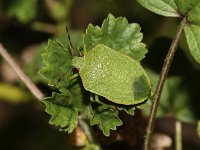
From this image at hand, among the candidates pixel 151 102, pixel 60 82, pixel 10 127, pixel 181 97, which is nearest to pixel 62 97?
pixel 60 82

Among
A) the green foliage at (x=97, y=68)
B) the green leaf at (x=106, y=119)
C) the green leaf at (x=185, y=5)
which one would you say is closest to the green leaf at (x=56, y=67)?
the green foliage at (x=97, y=68)

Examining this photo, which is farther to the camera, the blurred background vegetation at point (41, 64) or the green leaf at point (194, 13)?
the blurred background vegetation at point (41, 64)

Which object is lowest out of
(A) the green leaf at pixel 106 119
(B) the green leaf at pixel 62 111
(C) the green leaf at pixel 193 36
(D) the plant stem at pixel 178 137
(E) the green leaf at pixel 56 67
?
(D) the plant stem at pixel 178 137

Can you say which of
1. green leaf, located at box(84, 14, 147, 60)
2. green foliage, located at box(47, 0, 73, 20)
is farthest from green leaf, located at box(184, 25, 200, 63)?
green foliage, located at box(47, 0, 73, 20)

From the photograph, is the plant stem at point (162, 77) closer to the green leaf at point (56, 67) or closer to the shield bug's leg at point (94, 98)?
the shield bug's leg at point (94, 98)

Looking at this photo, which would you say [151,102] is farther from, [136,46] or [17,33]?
[17,33]

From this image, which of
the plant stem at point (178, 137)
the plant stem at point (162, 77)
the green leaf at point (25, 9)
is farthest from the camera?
the green leaf at point (25, 9)

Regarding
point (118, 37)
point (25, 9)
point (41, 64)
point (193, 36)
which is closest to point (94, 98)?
point (118, 37)
